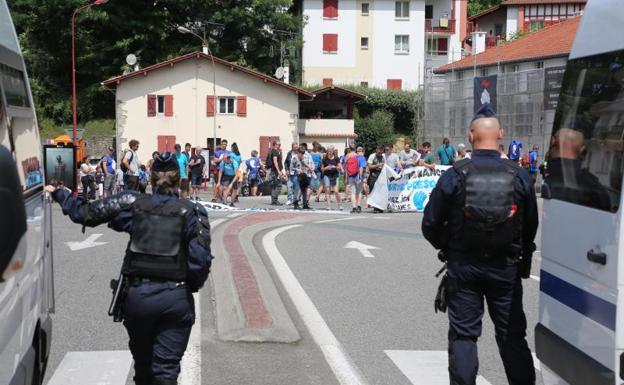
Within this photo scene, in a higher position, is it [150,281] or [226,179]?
[150,281]

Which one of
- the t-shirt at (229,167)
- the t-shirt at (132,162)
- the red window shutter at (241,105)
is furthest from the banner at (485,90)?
the t-shirt at (132,162)

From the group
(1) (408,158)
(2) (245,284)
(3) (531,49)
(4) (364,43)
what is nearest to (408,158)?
(1) (408,158)

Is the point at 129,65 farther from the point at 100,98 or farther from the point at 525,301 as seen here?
the point at 525,301

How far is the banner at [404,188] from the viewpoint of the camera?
936 inches

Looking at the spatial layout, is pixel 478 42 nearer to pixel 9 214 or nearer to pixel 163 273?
pixel 163 273

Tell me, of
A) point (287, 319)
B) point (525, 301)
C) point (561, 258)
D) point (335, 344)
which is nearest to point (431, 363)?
point (335, 344)

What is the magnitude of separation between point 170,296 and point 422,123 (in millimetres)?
55848

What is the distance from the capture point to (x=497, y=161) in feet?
17.6

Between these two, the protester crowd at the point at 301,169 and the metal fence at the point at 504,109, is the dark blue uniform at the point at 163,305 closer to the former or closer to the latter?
the protester crowd at the point at 301,169

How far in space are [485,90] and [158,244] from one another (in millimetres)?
47230

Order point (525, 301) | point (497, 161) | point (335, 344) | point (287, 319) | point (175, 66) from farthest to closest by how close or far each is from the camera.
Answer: point (175, 66) → point (525, 301) → point (287, 319) → point (335, 344) → point (497, 161)

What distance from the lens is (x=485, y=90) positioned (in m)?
50.7

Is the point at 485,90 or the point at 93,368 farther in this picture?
the point at 485,90

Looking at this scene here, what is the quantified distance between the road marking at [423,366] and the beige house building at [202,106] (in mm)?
47821
